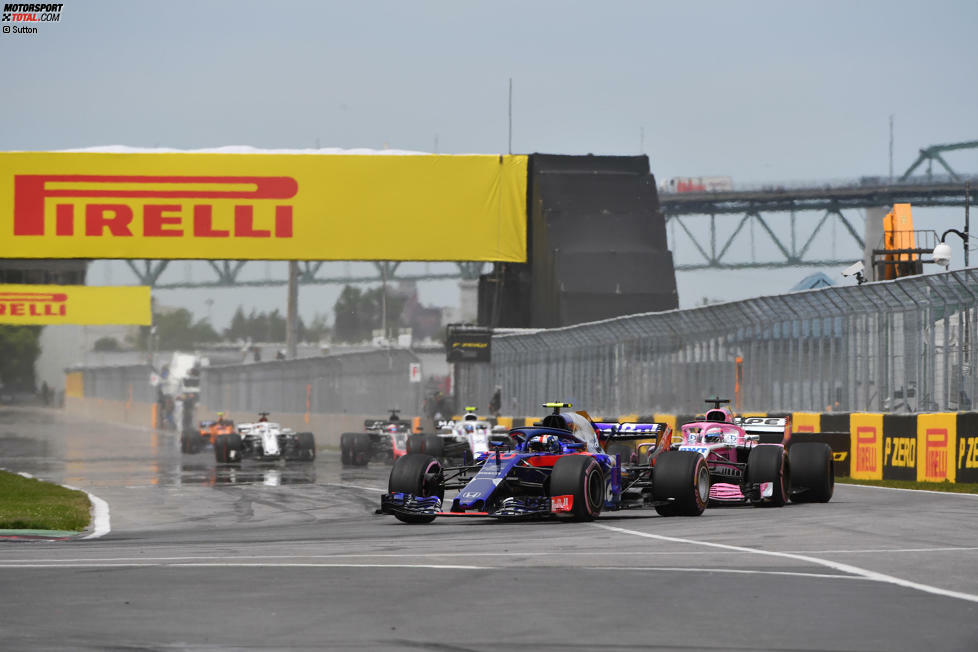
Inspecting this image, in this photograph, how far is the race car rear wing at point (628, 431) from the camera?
64.6 ft

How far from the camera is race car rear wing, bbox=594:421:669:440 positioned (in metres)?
19.7

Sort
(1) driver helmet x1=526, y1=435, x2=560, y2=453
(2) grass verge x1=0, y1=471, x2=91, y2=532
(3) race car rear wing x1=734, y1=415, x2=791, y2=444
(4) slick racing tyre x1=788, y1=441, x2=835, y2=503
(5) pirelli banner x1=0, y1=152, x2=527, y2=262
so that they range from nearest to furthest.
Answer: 1. (2) grass verge x1=0, y1=471, x2=91, y2=532
2. (1) driver helmet x1=526, y1=435, x2=560, y2=453
3. (4) slick racing tyre x1=788, y1=441, x2=835, y2=503
4. (3) race car rear wing x1=734, y1=415, x2=791, y2=444
5. (5) pirelli banner x1=0, y1=152, x2=527, y2=262

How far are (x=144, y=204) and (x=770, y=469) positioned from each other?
24225 millimetres

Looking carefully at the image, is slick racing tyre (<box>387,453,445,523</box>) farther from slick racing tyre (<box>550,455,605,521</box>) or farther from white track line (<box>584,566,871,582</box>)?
white track line (<box>584,566,871,582</box>)

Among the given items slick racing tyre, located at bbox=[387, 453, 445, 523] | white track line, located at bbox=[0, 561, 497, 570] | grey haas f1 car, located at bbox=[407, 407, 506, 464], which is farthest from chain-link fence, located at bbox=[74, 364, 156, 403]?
white track line, located at bbox=[0, 561, 497, 570]

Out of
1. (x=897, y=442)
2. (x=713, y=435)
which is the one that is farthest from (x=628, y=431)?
(x=897, y=442)

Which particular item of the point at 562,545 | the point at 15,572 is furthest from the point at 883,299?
the point at 15,572

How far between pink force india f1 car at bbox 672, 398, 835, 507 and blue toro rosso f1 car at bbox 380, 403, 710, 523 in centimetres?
167

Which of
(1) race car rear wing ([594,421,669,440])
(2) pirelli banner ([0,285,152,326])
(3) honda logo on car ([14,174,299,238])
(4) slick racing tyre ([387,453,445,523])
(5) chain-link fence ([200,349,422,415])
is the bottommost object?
(4) slick racing tyre ([387,453,445,523])

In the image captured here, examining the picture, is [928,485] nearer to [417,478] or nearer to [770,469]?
[770,469]

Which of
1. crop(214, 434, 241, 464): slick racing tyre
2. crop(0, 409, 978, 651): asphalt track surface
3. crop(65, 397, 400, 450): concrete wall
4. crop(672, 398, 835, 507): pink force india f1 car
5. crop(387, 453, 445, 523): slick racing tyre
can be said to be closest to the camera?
crop(0, 409, 978, 651): asphalt track surface

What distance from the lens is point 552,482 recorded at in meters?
17.0

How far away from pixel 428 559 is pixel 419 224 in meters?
28.8

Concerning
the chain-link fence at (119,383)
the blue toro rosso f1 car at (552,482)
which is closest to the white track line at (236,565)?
the blue toro rosso f1 car at (552,482)
